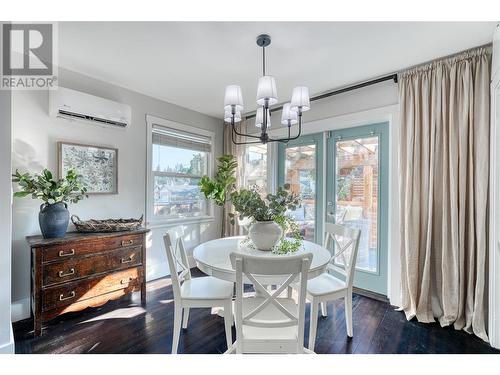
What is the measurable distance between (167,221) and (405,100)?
311 centimetres

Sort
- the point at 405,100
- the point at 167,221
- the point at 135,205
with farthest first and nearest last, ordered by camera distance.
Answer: the point at 167,221 → the point at 135,205 → the point at 405,100

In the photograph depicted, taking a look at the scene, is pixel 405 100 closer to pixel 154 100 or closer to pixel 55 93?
pixel 154 100

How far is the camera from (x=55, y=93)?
2.38m

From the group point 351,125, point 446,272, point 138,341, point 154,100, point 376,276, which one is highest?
point 154,100

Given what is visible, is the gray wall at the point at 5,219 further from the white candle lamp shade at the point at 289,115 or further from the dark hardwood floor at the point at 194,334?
the white candle lamp shade at the point at 289,115

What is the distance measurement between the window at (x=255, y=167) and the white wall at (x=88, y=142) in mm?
879

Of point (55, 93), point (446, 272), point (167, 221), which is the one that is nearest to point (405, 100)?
point (446, 272)

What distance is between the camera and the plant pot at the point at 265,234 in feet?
6.07

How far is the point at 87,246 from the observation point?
2.29m

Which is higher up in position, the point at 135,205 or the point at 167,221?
the point at 135,205

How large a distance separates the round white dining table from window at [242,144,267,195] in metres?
1.65

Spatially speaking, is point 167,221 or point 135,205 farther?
point 167,221

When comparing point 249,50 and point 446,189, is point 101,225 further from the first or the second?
point 446,189

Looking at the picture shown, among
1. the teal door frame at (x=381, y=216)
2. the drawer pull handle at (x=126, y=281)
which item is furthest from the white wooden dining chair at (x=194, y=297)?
the teal door frame at (x=381, y=216)
